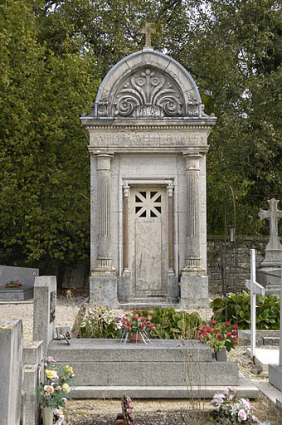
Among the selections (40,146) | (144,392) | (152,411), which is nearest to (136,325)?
(144,392)

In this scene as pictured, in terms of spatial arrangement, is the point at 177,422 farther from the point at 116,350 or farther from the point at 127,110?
the point at 127,110

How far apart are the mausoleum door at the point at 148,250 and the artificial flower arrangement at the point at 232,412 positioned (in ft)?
20.4

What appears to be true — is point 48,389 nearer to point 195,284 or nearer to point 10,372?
point 10,372

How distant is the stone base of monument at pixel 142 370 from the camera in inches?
197

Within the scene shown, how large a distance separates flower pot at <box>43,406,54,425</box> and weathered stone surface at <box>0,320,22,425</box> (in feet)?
3.11

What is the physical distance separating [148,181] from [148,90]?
6.23ft

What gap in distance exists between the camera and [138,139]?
33.8 ft

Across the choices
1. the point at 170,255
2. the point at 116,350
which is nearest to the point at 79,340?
the point at 116,350

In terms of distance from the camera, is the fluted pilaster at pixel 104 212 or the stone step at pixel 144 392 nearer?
the stone step at pixel 144 392

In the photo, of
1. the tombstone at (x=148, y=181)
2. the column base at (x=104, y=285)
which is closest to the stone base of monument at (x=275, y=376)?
the tombstone at (x=148, y=181)

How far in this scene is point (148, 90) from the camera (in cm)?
1052

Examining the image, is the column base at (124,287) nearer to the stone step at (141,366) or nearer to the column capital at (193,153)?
the column capital at (193,153)

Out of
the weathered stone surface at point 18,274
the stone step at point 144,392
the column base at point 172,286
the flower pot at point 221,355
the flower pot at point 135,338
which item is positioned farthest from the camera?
the weathered stone surface at point 18,274

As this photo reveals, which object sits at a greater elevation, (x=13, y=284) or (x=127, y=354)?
(x=13, y=284)
